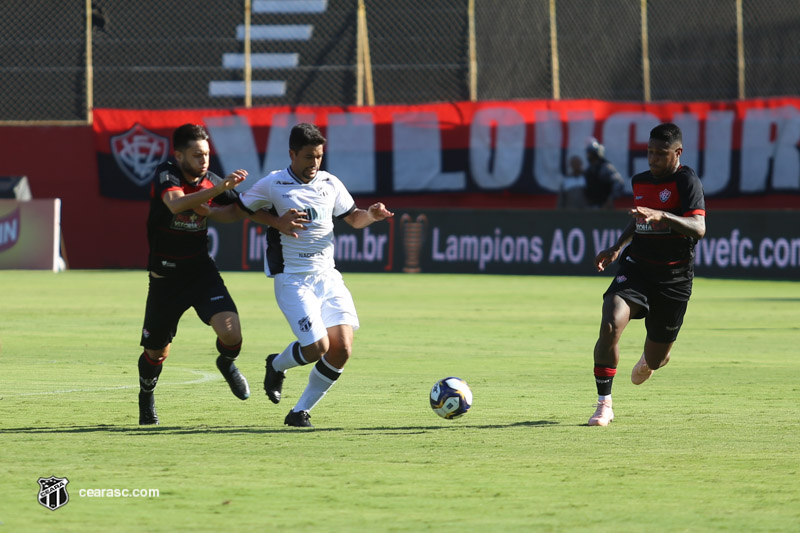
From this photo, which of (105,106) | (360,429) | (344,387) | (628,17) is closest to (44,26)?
(105,106)

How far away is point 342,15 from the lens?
28.9m

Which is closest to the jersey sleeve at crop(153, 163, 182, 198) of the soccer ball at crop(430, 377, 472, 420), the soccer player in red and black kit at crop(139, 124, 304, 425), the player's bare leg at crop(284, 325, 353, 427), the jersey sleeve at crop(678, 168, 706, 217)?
the soccer player in red and black kit at crop(139, 124, 304, 425)

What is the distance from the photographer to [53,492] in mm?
5859

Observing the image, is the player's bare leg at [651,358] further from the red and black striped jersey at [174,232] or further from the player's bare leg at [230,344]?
the red and black striped jersey at [174,232]

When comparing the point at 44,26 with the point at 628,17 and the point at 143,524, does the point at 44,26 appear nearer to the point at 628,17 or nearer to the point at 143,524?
the point at 628,17

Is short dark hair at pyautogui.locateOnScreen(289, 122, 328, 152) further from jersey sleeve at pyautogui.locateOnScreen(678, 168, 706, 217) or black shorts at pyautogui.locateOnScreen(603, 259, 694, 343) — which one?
jersey sleeve at pyautogui.locateOnScreen(678, 168, 706, 217)

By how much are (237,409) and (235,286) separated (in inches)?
543

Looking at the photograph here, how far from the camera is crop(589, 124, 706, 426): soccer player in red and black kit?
851 cm

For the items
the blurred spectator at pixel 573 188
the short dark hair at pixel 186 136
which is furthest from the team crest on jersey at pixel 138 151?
the short dark hair at pixel 186 136

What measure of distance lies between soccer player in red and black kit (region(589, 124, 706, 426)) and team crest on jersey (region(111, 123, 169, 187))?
69.1 ft

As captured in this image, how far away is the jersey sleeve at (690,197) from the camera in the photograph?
335 inches

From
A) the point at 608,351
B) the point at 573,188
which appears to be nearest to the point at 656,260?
the point at 608,351

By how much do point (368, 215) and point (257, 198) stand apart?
0.79 m

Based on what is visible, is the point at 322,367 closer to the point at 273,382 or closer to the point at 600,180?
the point at 273,382
